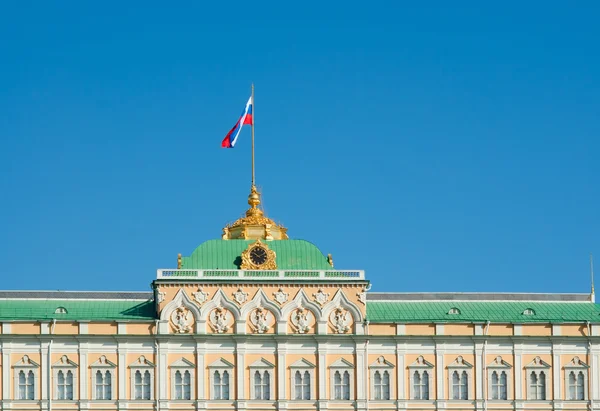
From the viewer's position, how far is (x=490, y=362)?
162 meters

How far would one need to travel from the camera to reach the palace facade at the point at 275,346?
159m

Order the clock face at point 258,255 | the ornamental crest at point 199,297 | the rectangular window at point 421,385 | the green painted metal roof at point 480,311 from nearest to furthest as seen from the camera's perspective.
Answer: the ornamental crest at point 199,297 → the rectangular window at point 421,385 → the clock face at point 258,255 → the green painted metal roof at point 480,311

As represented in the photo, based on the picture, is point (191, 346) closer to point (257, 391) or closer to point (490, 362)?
point (257, 391)

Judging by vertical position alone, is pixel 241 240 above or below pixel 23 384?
above

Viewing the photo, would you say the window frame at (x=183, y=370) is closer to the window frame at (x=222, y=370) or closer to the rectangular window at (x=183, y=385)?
the rectangular window at (x=183, y=385)

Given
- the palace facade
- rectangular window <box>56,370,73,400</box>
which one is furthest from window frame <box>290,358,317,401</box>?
rectangular window <box>56,370,73,400</box>

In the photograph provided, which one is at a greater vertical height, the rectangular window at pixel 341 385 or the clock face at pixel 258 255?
the clock face at pixel 258 255

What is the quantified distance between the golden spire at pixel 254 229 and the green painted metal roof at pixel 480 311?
954 cm

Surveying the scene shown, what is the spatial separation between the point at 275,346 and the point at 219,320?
15.0 ft

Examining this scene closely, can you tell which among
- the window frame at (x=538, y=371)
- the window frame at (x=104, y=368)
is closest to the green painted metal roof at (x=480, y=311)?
the window frame at (x=538, y=371)

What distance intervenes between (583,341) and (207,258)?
95.1 ft

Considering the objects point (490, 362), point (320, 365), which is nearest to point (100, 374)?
point (320, 365)

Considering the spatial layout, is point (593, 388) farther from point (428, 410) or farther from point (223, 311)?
point (223, 311)

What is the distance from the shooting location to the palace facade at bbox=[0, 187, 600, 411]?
15900cm
